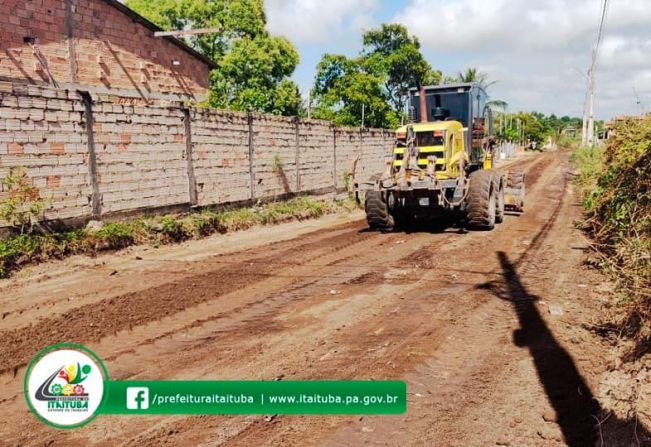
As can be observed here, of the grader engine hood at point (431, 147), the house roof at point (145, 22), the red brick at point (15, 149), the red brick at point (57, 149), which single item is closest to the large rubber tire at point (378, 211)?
the grader engine hood at point (431, 147)

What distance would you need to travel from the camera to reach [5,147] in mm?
7301

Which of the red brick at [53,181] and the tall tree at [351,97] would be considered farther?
the tall tree at [351,97]

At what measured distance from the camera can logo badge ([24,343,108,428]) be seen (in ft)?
10.2

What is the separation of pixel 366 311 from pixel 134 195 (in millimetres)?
6032

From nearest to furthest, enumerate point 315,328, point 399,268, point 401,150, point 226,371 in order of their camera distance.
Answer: point 226,371 → point 315,328 → point 399,268 → point 401,150

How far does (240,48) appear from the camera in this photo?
3128 centimetres

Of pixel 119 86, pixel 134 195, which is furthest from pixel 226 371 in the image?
→ pixel 119 86

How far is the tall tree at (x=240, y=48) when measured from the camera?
1225 inches

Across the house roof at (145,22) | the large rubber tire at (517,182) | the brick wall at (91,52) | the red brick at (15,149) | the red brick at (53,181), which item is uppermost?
the house roof at (145,22)

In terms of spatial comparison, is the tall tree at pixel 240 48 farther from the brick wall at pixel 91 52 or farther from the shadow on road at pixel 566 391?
the shadow on road at pixel 566 391

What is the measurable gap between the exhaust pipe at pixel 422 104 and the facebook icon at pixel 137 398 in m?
9.44

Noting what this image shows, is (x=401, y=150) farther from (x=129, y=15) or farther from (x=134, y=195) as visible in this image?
(x=129, y=15)

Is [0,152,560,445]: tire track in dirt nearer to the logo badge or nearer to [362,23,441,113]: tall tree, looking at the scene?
the logo badge

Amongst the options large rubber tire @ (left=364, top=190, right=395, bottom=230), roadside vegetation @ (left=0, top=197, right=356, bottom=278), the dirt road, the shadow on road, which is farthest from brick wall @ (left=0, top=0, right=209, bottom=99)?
the shadow on road
